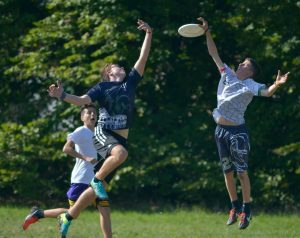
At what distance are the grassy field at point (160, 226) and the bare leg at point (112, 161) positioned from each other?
93.9 inches

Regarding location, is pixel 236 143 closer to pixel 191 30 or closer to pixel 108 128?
pixel 191 30

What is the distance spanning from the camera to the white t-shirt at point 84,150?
11070mm

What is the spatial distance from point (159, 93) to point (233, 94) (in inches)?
306

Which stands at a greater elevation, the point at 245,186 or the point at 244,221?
the point at 245,186

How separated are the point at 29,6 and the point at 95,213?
5.21 metres

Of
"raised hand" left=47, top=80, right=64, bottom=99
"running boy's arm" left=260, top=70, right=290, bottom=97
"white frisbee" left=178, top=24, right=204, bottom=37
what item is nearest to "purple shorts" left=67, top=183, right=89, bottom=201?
"raised hand" left=47, top=80, right=64, bottom=99

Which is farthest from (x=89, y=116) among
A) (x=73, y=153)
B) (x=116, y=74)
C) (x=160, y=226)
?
(x=160, y=226)

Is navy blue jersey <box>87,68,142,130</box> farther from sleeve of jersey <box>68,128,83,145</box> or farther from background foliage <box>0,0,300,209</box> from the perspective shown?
background foliage <box>0,0,300,209</box>

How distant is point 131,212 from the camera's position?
17.0 metres

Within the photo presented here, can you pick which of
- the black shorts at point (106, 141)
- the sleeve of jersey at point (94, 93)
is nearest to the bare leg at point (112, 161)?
the black shorts at point (106, 141)

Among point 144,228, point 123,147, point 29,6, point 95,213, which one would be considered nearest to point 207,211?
point 95,213

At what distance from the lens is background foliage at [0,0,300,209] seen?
17516mm

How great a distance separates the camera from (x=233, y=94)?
1093cm

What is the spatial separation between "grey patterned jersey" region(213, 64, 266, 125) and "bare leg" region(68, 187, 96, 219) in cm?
201
